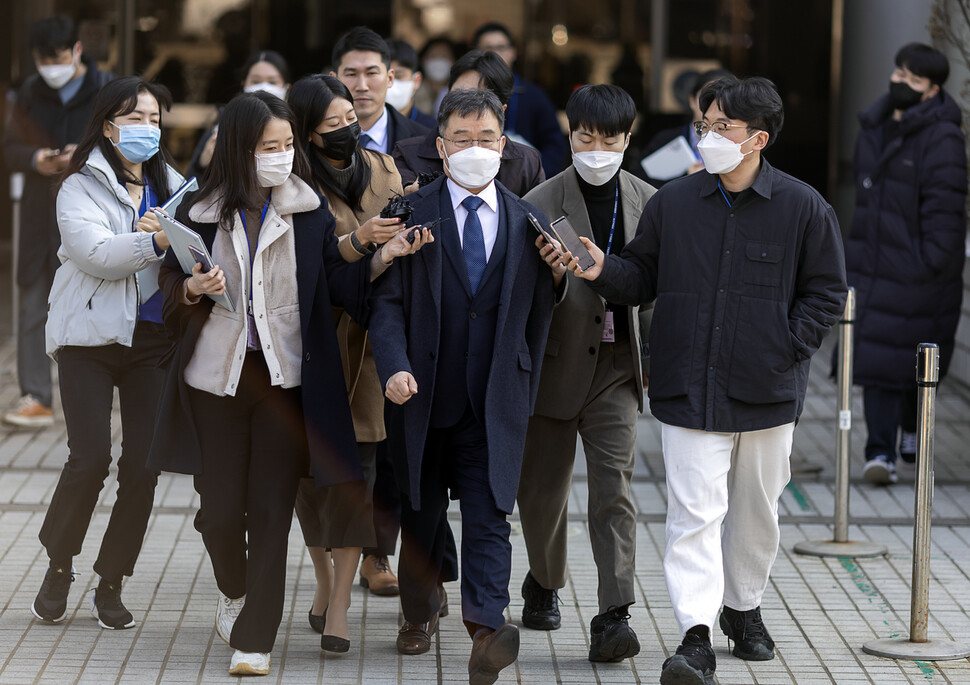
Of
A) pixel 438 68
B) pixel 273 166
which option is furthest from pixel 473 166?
pixel 438 68

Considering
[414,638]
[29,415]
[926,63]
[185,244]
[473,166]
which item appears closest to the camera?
[185,244]

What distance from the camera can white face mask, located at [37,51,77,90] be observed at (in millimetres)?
8180

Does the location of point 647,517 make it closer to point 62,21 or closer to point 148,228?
point 148,228

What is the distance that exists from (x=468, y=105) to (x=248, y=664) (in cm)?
195

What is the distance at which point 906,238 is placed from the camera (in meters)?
7.76

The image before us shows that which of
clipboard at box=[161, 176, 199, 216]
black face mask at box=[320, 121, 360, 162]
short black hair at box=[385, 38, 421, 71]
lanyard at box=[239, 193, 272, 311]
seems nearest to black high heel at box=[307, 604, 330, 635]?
lanyard at box=[239, 193, 272, 311]

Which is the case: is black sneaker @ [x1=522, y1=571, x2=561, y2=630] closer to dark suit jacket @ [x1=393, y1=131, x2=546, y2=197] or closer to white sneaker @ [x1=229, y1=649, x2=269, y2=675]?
white sneaker @ [x1=229, y1=649, x2=269, y2=675]

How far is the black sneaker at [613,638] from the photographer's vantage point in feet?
16.5

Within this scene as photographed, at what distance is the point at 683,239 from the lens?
15.9ft

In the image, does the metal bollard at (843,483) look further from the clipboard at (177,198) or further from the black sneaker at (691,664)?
the clipboard at (177,198)

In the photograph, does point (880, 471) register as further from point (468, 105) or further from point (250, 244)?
point (250, 244)

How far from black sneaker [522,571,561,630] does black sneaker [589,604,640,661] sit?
34cm

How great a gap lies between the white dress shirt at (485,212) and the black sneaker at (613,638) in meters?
1.31

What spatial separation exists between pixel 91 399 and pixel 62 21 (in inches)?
143
